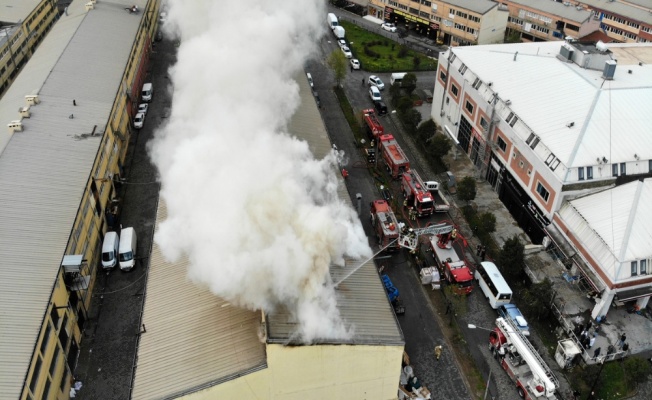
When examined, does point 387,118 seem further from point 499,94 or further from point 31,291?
point 31,291

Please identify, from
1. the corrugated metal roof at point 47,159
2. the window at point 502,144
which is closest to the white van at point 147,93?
the corrugated metal roof at point 47,159

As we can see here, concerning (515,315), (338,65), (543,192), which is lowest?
(515,315)

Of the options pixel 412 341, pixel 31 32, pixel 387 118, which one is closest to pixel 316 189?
pixel 412 341

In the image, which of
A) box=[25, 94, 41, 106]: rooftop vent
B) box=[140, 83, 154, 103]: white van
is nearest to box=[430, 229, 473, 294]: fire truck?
box=[25, 94, 41, 106]: rooftop vent

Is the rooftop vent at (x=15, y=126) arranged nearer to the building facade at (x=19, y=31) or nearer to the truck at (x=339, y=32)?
the building facade at (x=19, y=31)

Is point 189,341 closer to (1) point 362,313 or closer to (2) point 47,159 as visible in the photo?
(1) point 362,313

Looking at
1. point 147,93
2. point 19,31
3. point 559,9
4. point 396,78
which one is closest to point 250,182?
point 147,93
